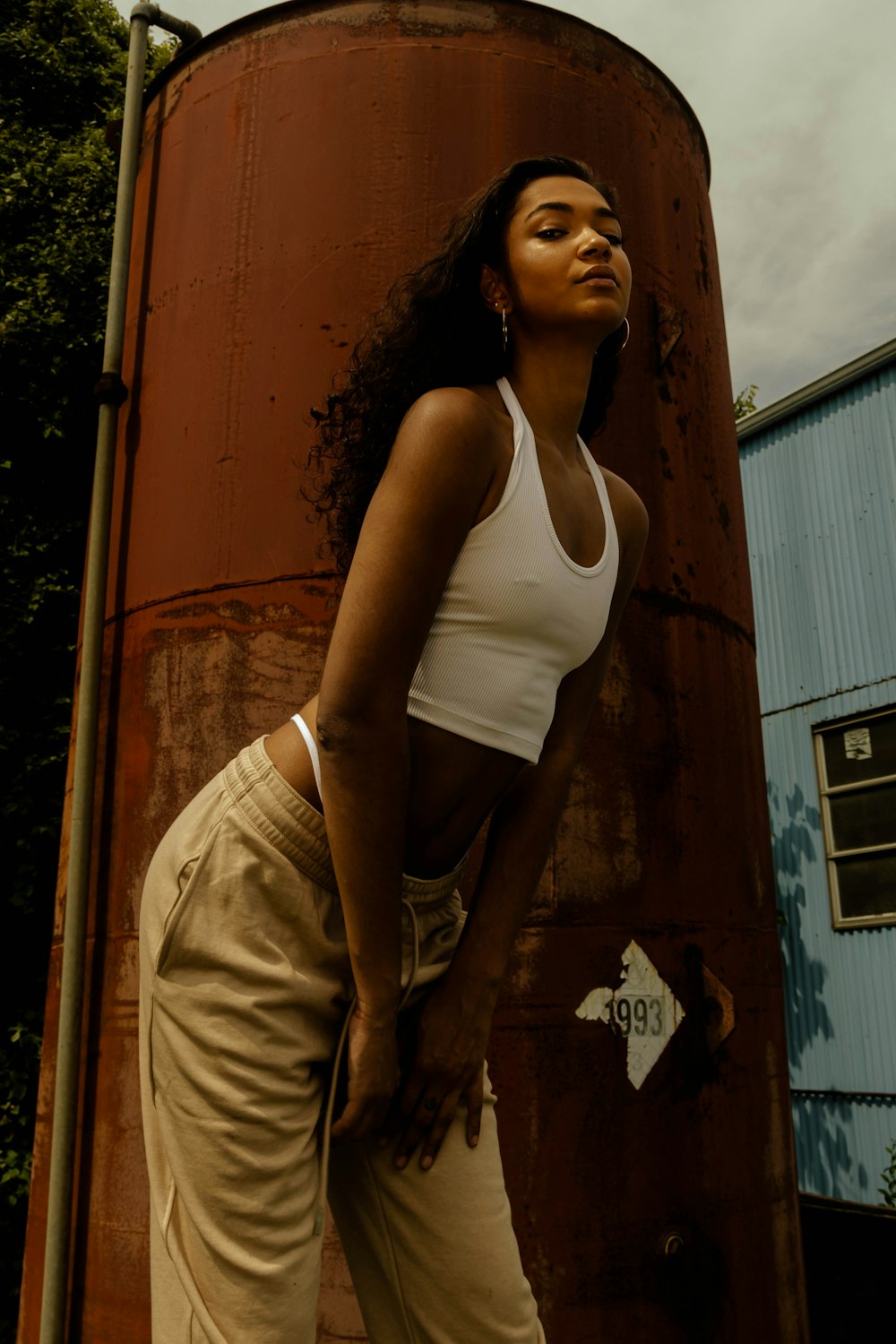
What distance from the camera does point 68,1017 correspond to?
292 cm

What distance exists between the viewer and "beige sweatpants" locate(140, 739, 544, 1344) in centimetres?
133

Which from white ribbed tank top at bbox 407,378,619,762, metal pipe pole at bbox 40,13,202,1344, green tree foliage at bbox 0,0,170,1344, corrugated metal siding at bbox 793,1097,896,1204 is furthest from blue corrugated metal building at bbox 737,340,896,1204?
white ribbed tank top at bbox 407,378,619,762

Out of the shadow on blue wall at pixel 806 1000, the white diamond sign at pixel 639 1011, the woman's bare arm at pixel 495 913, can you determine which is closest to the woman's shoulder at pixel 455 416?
the woman's bare arm at pixel 495 913

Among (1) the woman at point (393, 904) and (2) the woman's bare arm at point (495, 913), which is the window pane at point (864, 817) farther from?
(1) the woman at point (393, 904)

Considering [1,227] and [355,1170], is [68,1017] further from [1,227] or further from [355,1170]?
[1,227]

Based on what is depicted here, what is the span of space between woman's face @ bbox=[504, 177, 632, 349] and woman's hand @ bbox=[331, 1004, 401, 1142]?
3.26ft

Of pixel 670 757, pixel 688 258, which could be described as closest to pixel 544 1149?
pixel 670 757

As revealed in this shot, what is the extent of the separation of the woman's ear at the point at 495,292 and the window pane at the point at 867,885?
8.10 metres

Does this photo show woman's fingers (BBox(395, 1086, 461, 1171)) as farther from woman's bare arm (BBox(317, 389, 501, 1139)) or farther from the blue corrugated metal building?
the blue corrugated metal building

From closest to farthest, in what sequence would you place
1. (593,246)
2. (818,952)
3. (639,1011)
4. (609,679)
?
(593,246) → (639,1011) → (609,679) → (818,952)

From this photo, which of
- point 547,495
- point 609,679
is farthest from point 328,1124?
point 609,679

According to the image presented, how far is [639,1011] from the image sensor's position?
2811 millimetres

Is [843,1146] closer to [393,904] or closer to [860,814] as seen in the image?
[860,814]

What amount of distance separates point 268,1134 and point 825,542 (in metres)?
8.88
